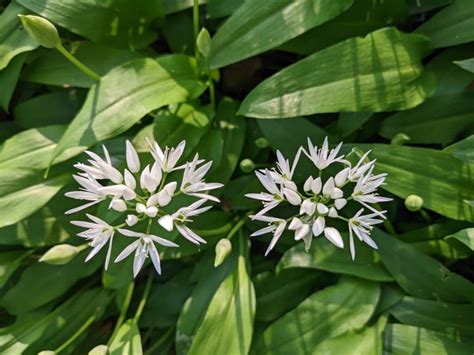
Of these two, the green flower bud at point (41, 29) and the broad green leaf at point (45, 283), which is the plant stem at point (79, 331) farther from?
the green flower bud at point (41, 29)

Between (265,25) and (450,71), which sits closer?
(265,25)

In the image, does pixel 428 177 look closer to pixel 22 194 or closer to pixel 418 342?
pixel 418 342

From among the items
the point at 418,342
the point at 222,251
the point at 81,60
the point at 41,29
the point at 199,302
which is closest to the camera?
the point at 222,251

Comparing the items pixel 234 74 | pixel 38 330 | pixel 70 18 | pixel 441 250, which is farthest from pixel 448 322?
pixel 70 18

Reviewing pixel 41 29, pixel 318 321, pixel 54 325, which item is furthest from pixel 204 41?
pixel 54 325

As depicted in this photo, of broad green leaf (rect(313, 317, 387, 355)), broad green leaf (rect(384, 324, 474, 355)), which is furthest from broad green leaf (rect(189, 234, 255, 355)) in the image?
broad green leaf (rect(384, 324, 474, 355))

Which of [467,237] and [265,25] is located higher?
[265,25]

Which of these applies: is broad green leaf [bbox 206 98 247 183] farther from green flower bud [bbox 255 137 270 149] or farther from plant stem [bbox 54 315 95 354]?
plant stem [bbox 54 315 95 354]
